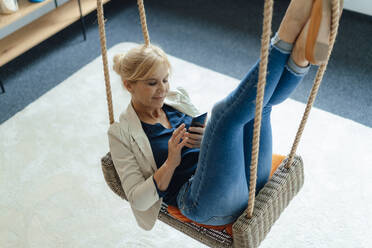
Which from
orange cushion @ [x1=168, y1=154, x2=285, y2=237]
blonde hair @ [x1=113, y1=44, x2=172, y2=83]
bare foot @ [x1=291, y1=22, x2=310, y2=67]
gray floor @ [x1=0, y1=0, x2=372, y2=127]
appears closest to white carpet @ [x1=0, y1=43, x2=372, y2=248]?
gray floor @ [x1=0, y1=0, x2=372, y2=127]

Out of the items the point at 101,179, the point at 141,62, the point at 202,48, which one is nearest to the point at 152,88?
the point at 141,62

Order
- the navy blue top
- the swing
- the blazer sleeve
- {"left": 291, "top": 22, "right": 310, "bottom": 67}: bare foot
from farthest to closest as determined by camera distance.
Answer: the navy blue top < the blazer sleeve < the swing < {"left": 291, "top": 22, "right": 310, "bottom": 67}: bare foot

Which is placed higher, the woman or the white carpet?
the woman

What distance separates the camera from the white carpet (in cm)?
198

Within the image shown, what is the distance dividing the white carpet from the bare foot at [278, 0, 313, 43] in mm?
1300

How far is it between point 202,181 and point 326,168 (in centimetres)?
130

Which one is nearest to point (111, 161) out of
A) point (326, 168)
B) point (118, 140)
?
point (118, 140)

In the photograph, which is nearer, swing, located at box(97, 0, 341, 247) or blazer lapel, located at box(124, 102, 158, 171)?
swing, located at box(97, 0, 341, 247)

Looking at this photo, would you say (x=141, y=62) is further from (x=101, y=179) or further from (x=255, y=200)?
(x=101, y=179)

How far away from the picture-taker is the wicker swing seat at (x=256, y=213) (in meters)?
1.18

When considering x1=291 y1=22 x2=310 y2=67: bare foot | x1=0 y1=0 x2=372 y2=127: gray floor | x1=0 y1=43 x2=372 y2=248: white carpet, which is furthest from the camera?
x1=0 y1=0 x2=372 y2=127: gray floor

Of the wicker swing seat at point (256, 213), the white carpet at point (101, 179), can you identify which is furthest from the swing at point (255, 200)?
the white carpet at point (101, 179)

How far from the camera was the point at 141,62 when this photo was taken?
133 centimetres

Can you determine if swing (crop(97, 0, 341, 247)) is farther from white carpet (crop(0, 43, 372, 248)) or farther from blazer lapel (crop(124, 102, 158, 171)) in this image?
white carpet (crop(0, 43, 372, 248))
